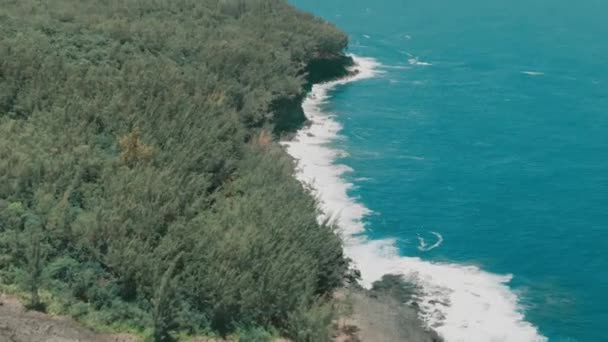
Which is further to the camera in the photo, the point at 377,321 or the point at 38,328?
the point at 377,321

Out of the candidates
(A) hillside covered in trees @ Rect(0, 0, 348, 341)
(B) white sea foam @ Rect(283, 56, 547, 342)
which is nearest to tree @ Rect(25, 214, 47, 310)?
(A) hillside covered in trees @ Rect(0, 0, 348, 341)

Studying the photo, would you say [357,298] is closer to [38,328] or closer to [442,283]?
[442,283]

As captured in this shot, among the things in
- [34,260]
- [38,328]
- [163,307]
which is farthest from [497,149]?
[38,328]

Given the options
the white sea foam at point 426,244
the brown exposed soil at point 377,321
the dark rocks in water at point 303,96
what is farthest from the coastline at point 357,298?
the white sea foam at point 426,244

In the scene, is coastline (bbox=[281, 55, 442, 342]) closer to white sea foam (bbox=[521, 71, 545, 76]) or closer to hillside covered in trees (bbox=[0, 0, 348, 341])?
hillside covered in trees (bbox=[0, 0, 348, 341])

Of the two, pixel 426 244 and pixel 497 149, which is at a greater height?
pixel 497 149

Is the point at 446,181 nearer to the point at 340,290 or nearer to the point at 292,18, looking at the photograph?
the point at 340,290

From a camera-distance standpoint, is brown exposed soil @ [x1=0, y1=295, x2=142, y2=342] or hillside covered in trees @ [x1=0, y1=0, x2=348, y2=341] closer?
brown exposed soil @ [x1=0, y1=295, x2=142, y2=342]
